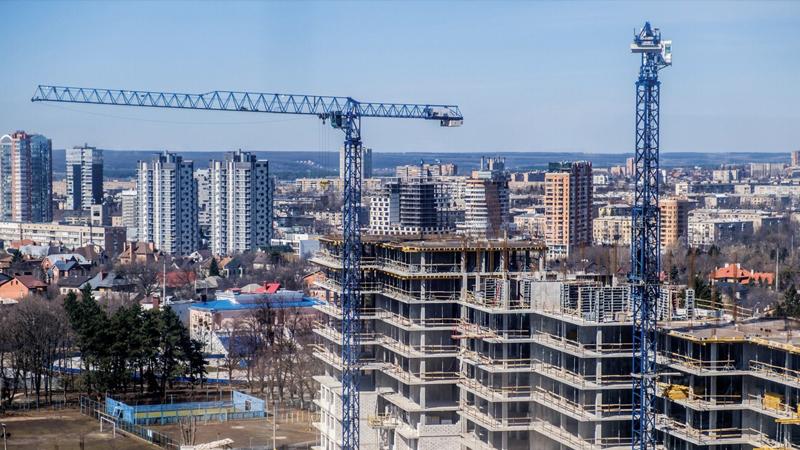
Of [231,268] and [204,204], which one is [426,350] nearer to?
[231,268]

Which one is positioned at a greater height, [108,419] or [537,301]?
[537,301]

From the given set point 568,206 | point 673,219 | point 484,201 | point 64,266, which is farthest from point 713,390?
point 484,201

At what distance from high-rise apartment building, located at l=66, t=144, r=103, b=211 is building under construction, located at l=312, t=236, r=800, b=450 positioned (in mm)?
109033

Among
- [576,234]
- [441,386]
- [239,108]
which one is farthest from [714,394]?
[576,234]

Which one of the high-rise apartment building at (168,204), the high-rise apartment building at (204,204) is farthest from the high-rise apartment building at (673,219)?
the high-rise apartment building at (204,204)

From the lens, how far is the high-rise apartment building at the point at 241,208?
95.9m

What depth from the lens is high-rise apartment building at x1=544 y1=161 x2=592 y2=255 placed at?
299 feet

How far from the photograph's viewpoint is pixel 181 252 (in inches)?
3765

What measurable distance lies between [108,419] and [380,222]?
64.0 m

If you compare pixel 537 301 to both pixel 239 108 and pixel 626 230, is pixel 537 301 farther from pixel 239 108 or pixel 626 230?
Result: pixel 626 230

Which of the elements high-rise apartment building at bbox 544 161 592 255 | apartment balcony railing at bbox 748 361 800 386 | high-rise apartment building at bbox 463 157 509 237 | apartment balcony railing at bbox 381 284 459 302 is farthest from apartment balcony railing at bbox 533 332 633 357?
high-rise apartment building at bbox 463 157 509 237

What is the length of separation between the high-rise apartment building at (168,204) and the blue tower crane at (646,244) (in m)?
74.9

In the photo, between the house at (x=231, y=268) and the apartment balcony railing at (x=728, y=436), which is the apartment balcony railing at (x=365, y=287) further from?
the house at (x=231, y=268)

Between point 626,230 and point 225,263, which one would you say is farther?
point 626,230
